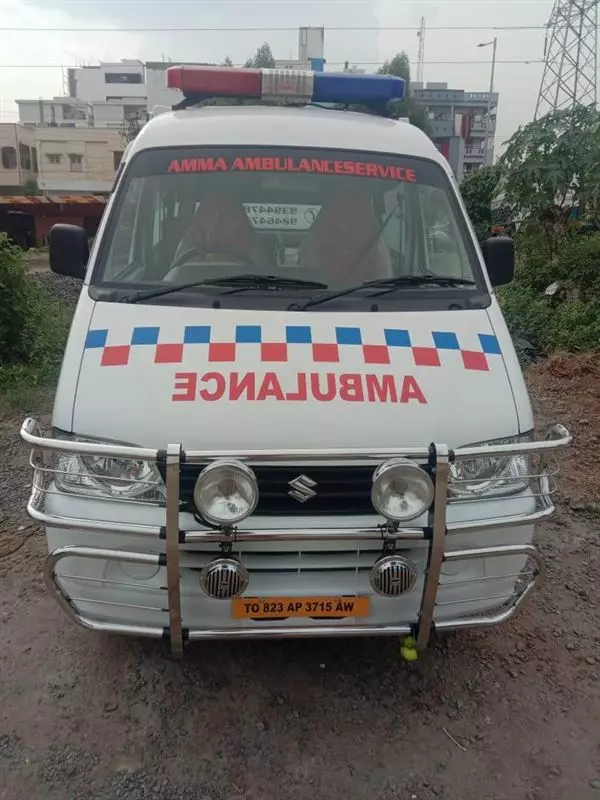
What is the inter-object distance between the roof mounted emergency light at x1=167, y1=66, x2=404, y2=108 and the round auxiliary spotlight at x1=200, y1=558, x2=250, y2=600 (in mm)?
3377

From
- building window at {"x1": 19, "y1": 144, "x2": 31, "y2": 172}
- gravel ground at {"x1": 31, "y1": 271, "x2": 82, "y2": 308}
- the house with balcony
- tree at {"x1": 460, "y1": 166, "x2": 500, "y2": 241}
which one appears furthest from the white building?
gravel ground at {"x1": 31, "y1": 271, "x2": 82, "y2": 308}

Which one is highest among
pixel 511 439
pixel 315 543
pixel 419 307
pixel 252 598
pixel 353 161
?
pixel 353 161

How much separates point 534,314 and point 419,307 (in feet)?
20.6

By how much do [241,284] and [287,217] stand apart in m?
0.66

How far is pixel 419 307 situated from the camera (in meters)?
3.34

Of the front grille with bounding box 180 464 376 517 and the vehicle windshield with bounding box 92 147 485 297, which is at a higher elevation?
the vehicle windshield with bounding box 92 147 485 297

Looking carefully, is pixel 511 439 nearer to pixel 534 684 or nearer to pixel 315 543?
pixel 315 543

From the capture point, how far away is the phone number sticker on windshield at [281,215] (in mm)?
3801

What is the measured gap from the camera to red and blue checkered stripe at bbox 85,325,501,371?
9.75 feet

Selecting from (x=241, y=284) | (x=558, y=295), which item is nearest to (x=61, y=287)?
(x=558, y=295)

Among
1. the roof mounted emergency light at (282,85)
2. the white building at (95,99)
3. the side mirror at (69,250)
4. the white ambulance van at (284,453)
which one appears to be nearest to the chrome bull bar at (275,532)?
the white ambulance van at (284,453)

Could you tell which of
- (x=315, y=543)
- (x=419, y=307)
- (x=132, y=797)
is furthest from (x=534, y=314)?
(x=132, y=797)

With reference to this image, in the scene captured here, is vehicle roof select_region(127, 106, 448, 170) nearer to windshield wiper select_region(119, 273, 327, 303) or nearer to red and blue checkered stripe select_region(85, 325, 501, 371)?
windshield wiper select_region(119, 273, 327, 303)

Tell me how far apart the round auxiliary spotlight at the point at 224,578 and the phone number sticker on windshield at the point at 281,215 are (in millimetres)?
1974
